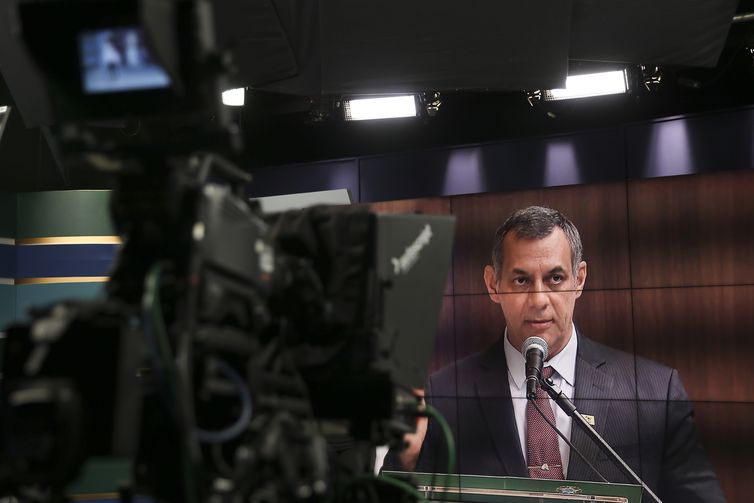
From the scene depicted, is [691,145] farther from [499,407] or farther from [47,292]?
[47,292]

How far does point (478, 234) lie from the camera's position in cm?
512

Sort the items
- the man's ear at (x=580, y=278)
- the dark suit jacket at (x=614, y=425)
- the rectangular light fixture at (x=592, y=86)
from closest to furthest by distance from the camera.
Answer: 1. the dark suit jacket at (x=614, y=425)
2. the man's ear at (x=580, y=278)
3. the rectangular light fixture at (x=592, y=86)

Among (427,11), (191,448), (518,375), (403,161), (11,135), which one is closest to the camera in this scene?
(191,448)

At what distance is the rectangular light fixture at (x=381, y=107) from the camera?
536cm

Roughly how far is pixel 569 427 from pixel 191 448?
386cm

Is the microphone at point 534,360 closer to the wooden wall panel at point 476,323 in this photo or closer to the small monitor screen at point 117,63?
the wooden wall panel at point 476,323

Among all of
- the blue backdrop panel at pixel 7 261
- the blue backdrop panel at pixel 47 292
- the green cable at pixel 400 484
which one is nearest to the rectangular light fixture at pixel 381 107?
the blue backdrop panel at pixel 47 292

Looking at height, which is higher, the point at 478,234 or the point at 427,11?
the point at 427,11

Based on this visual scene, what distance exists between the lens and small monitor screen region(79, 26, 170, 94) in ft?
4.27

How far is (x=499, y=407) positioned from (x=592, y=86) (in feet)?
6.13

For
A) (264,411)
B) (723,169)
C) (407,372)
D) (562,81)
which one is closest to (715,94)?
(723,169)

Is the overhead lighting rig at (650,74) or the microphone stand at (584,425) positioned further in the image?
the overhead lighting rig at (650,74)

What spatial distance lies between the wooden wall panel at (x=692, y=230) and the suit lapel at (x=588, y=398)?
17.8 inches

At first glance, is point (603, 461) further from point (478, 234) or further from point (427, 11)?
point (427, 11)
